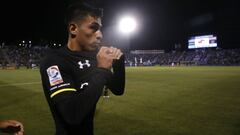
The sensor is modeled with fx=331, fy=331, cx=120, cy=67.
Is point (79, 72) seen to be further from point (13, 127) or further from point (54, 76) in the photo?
point (13, 127)

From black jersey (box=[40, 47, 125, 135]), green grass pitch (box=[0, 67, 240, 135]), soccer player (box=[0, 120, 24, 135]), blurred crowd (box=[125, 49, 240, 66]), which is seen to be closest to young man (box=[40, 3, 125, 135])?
black jersey (box=[40, 47, 125, 135])

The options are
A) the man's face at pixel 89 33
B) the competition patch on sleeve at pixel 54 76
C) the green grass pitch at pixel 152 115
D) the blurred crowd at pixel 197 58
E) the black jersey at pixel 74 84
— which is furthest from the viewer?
the blurred crowd at pixel 197 58

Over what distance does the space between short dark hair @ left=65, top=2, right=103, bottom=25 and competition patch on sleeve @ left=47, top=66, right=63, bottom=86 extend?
0.49 metres

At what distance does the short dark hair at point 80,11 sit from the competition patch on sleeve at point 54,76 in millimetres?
494

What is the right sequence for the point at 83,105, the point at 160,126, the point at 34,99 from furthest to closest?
the point at 34,99, the point at 160,126, the point at 83,105

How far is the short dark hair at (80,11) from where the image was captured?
9.59 ft

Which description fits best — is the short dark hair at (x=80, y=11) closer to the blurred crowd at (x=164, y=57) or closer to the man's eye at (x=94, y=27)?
the man's eye at (x=94, y=27)

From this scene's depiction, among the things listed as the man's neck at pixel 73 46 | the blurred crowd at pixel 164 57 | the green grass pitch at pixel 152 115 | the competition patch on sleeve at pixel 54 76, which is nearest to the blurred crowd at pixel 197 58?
the blurred crowd at pixel 164 57

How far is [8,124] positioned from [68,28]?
3.36ft

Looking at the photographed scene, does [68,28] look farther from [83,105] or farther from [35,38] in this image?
[35,38]

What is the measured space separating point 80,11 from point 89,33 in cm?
24

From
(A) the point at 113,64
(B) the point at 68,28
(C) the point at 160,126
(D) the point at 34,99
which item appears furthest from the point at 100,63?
(D) the point at 34,99

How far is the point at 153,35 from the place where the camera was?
120 metres

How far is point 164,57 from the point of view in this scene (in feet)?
335
